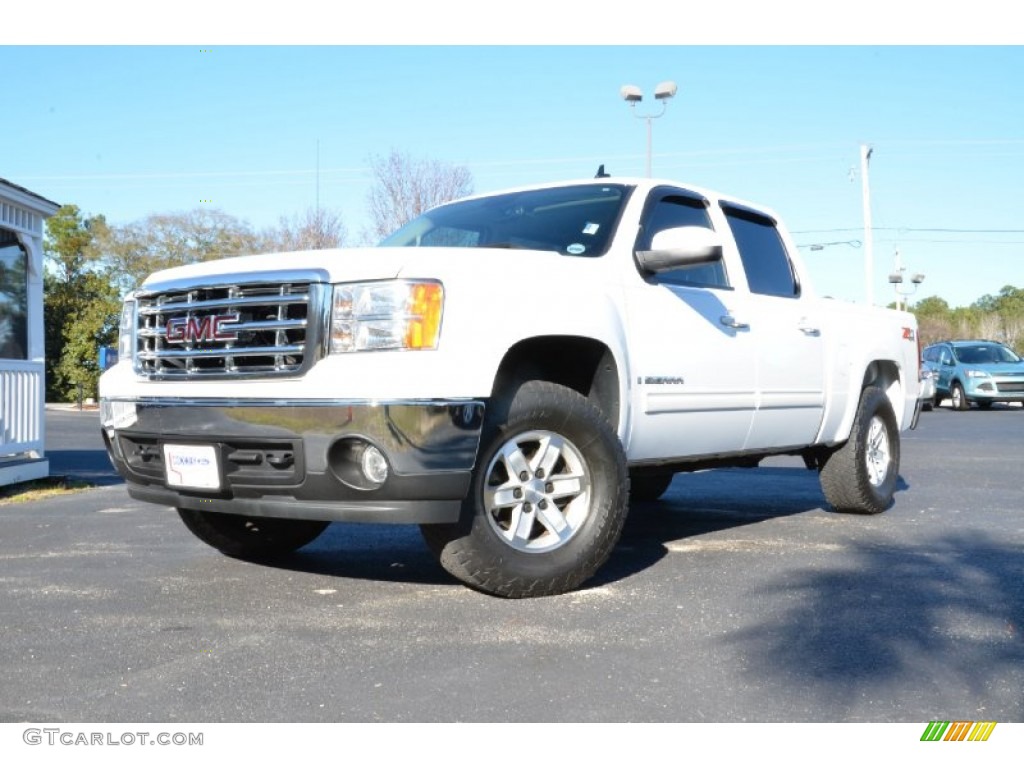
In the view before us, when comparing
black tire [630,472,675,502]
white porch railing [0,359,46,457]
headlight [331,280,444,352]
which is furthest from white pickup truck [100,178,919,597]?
white porch railing [0,359,46,457]

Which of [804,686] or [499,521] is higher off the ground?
[499,521]

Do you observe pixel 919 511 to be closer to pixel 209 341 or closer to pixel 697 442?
pixel 697 442

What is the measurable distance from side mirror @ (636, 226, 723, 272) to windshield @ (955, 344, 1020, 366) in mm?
23911

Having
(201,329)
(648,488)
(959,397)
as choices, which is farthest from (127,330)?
(959,397)

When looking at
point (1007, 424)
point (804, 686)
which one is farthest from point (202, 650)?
point (1007, 424)

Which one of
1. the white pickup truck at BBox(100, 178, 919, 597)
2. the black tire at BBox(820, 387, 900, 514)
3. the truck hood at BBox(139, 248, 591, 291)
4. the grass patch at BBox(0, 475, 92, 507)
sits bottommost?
the grass patch at BBox(0, 475, 92, 507)

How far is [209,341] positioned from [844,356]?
4206 millimetres

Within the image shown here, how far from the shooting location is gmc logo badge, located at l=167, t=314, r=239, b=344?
14.3ft

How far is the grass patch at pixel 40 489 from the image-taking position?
29.9 ft

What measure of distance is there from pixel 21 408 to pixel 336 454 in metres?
7.28

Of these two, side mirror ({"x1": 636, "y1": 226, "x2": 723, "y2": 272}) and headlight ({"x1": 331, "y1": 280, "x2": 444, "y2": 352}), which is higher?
side mirror ({"x1": 636, "y1": 226, "x2": 723, "y2": 272})

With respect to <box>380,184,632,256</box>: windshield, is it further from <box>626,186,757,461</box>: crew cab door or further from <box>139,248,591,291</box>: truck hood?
<box>139,248,591,291</box>: truck hood

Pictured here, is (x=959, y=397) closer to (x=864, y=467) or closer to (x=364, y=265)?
(x=864, y=467)

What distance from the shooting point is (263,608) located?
173 inches
